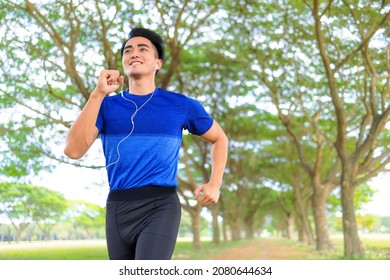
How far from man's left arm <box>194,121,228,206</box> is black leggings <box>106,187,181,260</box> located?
14 centimetres

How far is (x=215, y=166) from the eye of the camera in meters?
2.50

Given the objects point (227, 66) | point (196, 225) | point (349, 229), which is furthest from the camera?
point (196, 225)

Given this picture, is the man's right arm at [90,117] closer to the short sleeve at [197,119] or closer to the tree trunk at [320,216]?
the short sleeve at [197,119]

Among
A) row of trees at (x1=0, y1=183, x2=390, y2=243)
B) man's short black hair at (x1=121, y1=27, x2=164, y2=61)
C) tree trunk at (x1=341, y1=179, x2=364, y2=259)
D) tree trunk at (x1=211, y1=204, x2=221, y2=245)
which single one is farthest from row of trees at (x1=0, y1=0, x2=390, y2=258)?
man's short black hair at (x1=121, y1=27, x2=164, y2=61)

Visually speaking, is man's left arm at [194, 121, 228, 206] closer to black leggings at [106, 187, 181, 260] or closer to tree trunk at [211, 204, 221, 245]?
black leggings at [106, 187, 181, 260]

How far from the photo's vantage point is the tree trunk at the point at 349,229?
43.0ft

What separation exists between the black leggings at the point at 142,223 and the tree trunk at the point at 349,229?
456 inches

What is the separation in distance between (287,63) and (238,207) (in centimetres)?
1662

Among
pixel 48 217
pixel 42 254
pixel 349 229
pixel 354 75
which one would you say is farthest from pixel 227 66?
pixel 48 217

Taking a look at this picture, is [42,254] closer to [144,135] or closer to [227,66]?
[227,66]

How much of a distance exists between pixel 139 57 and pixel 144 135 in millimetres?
401

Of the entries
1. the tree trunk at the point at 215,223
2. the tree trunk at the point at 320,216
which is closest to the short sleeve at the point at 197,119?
the tree trunk at the point at 320,216
